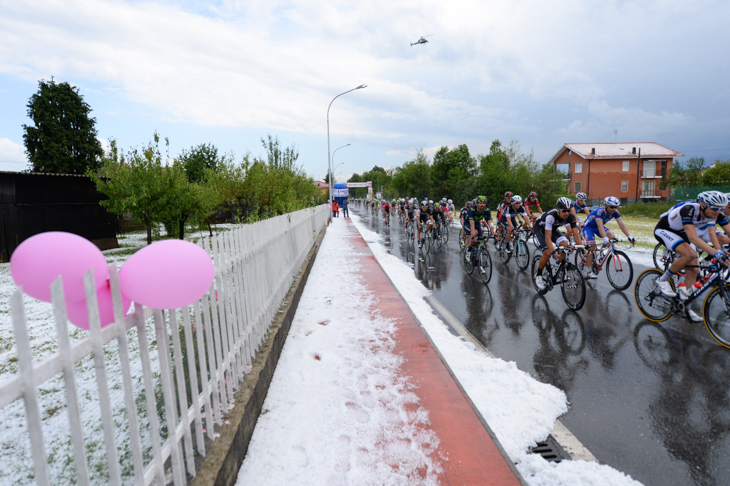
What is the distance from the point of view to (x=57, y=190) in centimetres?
→ 1655

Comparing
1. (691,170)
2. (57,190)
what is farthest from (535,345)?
(691,170)

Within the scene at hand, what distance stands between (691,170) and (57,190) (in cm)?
7435

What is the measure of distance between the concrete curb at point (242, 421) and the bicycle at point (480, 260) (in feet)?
18.0

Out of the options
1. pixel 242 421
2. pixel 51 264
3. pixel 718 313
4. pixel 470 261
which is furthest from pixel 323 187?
pixel 51 264

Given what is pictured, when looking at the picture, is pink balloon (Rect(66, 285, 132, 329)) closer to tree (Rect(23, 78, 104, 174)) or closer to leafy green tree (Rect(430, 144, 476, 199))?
tree (Rect(23, 78, 104, 174))

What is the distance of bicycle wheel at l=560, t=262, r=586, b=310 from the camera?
21.6 feet

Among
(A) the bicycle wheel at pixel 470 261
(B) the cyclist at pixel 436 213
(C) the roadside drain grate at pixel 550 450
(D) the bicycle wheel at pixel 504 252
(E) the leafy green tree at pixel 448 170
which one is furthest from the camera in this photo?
(E) the leafy green tree at pixel 448 170

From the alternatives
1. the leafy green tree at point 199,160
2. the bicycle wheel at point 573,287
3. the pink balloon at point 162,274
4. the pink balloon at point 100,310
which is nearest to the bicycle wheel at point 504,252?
the bicycle wheel at point 573,287

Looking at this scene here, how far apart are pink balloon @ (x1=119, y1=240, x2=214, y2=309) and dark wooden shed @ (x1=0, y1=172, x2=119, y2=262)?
1688 cm

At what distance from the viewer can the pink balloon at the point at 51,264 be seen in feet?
5.33

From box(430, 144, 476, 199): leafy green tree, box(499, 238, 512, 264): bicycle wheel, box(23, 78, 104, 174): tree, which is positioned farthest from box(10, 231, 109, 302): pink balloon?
box(430, 144, 476, 199): leafy green tree

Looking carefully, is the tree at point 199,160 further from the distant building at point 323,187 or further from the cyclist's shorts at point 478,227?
the cyclist's shorts at point 478,227

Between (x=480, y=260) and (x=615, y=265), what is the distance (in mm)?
2585

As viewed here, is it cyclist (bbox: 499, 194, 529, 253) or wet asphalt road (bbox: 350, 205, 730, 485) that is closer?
wet asphalt road (bbox: 350, 205, 730, 485)
